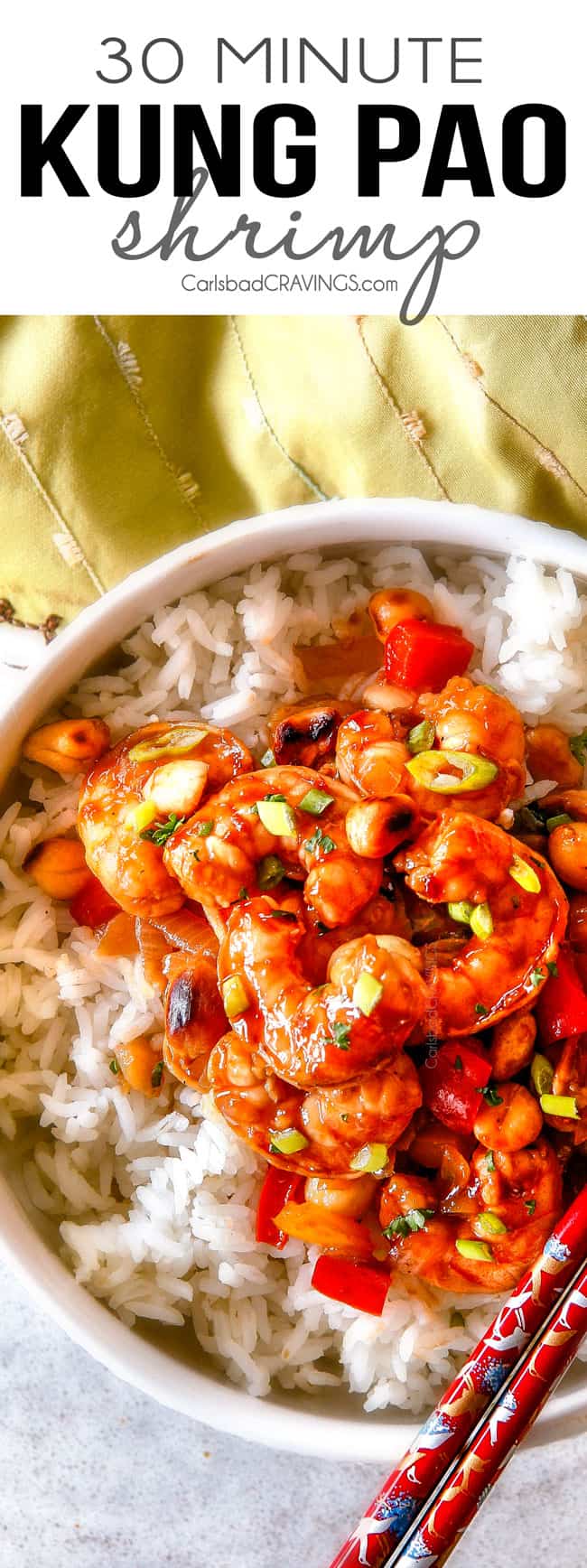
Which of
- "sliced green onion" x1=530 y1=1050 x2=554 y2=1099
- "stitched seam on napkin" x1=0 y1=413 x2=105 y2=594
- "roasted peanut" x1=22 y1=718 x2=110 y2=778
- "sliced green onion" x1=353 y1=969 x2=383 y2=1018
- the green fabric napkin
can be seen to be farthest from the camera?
"stitched seam on napkin" x1=0 y1=413 x2=105 y2=594

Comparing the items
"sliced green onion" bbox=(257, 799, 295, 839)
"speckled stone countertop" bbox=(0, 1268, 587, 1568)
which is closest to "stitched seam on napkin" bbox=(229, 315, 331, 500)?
"sliced green onion" bbox=(257, 799, 295, 839)

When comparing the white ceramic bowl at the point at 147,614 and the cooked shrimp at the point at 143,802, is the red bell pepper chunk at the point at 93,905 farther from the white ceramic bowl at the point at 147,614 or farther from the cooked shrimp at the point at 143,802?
the white ceramic bowl at the point at 147,614

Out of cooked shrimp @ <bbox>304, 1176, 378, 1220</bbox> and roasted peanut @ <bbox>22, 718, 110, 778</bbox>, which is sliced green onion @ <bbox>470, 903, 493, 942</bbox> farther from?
roasted peanut @ <bbox>22, 718, 110, 778</bbox>

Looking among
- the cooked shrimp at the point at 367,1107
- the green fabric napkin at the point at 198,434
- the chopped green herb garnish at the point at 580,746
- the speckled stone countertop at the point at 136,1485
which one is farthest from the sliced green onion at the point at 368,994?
the speckled stone countertop at the point at 136,1485

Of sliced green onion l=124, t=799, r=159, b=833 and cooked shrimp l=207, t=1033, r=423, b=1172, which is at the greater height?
sliced green onion l=124, t=799, r=159, b=833

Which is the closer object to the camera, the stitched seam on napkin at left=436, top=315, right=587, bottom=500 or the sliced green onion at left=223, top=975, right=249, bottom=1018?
the sliced green onion at left=223, top=975, right=249, bottom=1018

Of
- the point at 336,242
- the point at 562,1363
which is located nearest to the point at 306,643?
the point at 336,242
